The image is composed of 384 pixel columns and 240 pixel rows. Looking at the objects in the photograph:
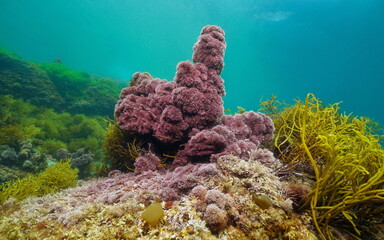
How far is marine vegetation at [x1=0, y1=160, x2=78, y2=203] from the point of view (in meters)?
4.20

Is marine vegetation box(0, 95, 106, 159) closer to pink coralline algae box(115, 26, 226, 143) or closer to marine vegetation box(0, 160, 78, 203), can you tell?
marine vegetation box(0, 160, 78, 203)

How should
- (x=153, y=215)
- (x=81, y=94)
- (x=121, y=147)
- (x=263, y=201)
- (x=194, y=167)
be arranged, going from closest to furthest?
(x=153, y=215) < (x=263, y=201) < (x=194, y=167) < (x=121, y=147) < (x=81, y=94)

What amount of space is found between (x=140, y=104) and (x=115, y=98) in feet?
48.5

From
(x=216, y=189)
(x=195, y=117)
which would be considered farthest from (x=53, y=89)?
(x=216, y=189)

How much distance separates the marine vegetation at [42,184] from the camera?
4198mm

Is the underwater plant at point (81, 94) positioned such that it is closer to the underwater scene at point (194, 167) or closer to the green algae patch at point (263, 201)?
the underwater scene at point (194, 167)

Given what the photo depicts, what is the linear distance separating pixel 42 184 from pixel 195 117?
4.34 metres

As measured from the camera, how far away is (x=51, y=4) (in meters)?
126

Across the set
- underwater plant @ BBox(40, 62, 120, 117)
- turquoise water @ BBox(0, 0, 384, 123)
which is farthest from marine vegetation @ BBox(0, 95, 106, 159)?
turquoise water @ BBox(0, 0, 384, 123)

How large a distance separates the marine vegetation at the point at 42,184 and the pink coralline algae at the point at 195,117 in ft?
7.34

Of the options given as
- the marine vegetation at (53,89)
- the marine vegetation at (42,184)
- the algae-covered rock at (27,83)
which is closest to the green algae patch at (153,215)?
the marine vegetation at (42,184)

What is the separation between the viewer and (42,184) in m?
4.76

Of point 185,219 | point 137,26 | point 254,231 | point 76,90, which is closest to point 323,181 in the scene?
point 254,231

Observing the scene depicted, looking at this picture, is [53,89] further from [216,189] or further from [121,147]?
[216,189]
